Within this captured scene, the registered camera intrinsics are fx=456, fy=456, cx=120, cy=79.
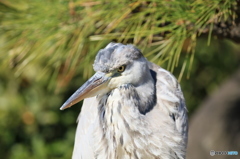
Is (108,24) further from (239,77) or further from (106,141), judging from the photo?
(239,77)

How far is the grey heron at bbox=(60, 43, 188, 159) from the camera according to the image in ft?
4.86

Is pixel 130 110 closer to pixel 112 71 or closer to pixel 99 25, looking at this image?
pixel 112 71

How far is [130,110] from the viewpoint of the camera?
5.04 ft

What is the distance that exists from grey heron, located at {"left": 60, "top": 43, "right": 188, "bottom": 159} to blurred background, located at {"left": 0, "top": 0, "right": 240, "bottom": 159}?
13 centimetres

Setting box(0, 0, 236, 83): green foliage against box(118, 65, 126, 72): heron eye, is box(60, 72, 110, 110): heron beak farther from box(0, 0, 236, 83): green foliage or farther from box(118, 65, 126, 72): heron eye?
box(0, 0, 236, 83): green foliage

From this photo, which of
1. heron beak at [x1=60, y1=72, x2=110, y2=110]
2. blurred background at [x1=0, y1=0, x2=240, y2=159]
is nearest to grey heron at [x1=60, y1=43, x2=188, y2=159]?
heron beak at [x1=60, y1=72, x2=110, y2=110]

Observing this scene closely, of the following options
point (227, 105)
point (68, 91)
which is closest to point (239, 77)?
point (227, 105)

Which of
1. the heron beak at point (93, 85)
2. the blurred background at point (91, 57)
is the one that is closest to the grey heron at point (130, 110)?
the heron beak at point (93, 85)

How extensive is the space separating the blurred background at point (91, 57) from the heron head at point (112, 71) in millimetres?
133

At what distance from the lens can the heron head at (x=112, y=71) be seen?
1.45 meters

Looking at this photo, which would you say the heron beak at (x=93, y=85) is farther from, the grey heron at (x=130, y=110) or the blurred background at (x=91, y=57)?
the blurred background at (x=91, y=57)

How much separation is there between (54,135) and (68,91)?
Result: 1.20ft

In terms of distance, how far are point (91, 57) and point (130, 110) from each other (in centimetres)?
44

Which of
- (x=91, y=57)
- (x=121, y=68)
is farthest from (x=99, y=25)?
(x=121, y=68)
